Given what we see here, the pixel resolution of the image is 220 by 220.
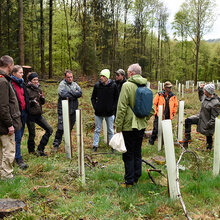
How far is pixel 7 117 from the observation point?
4086 mm

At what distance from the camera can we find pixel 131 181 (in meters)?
4.17

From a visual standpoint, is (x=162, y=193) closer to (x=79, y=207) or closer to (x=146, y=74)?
(x=79, y=207)

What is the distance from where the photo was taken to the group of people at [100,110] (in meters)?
4.06

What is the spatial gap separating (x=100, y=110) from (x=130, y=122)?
249 centimetres

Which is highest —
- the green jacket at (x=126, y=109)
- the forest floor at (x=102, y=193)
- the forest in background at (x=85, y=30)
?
the forest in background at (x=85, y=30)

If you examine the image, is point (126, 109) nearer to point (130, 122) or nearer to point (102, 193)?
point (130, 122)

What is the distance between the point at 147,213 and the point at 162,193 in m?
0.69

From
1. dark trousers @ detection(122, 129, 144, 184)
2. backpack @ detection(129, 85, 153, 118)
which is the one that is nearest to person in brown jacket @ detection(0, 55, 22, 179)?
dark trousers @ detection(122, 129, 144, 184)

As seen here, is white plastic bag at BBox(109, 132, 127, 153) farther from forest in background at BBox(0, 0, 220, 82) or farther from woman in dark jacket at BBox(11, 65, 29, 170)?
forest in background at BBox(0, 0, 220, 82)

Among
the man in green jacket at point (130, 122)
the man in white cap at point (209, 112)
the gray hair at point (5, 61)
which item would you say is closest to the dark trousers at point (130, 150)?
the man in green jacket at point (130, 122)

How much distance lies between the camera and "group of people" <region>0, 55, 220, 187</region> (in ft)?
13.3

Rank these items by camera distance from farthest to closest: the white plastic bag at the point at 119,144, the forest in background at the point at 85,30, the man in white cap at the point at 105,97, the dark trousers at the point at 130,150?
1. the forest in background at the point at 85,30
2. the man in white cap at the point at 105,97
3. the dark trousers at the point at 130,150
4. the white plastic bag at the point at 119,144

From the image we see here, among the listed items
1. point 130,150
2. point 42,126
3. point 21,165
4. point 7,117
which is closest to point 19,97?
point 7,117

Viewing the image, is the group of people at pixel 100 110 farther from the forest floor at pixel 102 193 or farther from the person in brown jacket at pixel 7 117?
the forest floor at pixel 102 193
